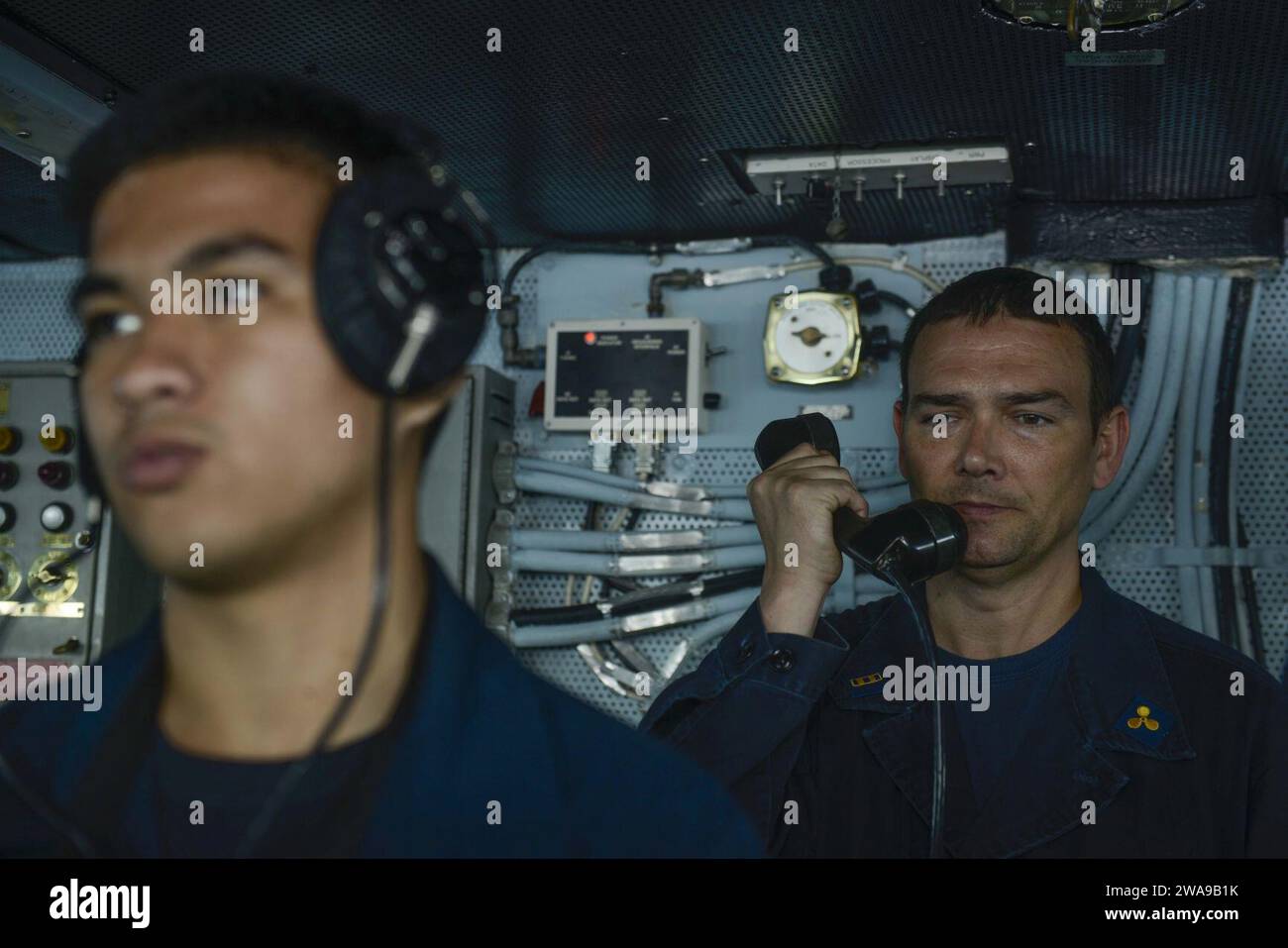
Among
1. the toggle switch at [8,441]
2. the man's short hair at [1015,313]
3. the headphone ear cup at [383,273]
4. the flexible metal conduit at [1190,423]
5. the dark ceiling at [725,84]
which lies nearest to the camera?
the headphone ear cup at [383,273]

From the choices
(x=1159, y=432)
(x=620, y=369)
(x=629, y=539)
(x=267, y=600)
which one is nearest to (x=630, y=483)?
(x=629, y=539)

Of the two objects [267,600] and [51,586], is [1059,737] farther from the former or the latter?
[51,586]

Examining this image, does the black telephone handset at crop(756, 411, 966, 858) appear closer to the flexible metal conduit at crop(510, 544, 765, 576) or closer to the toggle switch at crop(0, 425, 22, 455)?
the flexible metal conduit at crop(510, 544, 765, 576)

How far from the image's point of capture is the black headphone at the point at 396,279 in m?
0.78

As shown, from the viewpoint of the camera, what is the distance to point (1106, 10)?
170 cm

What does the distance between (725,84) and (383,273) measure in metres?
1.28

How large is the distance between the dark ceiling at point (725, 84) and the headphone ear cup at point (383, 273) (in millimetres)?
1014

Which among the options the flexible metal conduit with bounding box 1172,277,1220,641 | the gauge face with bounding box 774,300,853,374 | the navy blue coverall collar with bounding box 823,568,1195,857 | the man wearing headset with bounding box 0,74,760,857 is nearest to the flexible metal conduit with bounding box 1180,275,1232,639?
the flexible metal conduit with bounding box 1172,277,1220,641

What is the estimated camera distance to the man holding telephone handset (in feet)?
5.38

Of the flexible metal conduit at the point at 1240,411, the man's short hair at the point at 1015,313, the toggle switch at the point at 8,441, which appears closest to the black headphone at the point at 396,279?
the man's short hair at the point at 1015,313

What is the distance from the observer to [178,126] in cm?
83

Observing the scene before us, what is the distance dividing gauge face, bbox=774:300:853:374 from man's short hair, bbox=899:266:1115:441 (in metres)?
0.34

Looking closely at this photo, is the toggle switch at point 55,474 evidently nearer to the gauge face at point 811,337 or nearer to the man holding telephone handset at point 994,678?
the man holding telephone handset at point 994,678

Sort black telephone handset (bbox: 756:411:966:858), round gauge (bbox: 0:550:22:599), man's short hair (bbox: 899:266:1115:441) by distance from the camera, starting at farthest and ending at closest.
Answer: round gauge (bbox: 0:550:22:599) < man's short hair (bbox: 899:266:1115:441) < black telephone handset (bbox: 756:411:966:858)
